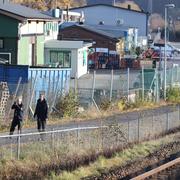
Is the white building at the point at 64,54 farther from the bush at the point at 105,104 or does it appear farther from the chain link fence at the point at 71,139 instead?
the chain link fence at the point at 71,139

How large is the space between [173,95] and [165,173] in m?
22.7

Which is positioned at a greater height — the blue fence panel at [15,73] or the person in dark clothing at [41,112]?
the blue fence panel at [15,73]

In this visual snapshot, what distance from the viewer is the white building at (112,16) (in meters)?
97.0

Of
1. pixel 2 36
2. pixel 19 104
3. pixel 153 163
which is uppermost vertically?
pixel 2 36

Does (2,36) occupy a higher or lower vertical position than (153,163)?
higher

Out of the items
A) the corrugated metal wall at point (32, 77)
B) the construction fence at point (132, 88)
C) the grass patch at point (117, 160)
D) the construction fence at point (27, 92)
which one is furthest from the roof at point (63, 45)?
the grass patch at point (117, 160)

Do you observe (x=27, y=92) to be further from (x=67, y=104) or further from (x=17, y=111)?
(x=17, y=111)

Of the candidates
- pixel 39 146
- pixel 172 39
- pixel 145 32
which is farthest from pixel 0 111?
pixel 172 39

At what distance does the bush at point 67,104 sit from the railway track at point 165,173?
9657 millimetres

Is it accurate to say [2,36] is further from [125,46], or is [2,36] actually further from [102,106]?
[125,46]

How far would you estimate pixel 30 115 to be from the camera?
26719 mm

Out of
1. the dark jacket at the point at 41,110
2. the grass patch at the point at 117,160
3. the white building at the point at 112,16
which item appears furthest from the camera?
the white building at the point at 112,16

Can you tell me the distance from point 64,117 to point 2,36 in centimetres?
1062

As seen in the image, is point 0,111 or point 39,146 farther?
point 0,111
